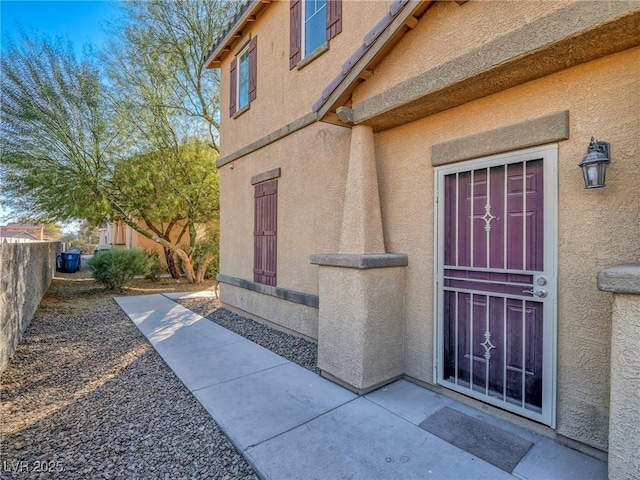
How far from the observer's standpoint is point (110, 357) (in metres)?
5.48

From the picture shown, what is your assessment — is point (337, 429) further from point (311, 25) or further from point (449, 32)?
point (311, 25)

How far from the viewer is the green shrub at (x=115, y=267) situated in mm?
11547

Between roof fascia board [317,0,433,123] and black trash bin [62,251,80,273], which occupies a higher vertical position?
roof fascia board [317,0,433,123]

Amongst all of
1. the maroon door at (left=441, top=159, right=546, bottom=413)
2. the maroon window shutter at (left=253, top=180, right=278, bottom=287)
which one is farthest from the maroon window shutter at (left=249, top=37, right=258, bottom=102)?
the maroon door at (left=441, top=159, right=546, bottom=413)

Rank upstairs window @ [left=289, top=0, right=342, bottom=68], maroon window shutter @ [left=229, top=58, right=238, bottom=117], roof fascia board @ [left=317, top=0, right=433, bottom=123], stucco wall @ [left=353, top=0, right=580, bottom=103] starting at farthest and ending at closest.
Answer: maroon window shutter @ [left=229, top=58, right=238, bottom=117] < upstairs window @ [left=289, top=0, right=342, bottom=68] < roof fascia board @ [left=317, top=0, right=433, bottom=123] < stucco wall @ [left=353, top=0, right=580, bottom=103]

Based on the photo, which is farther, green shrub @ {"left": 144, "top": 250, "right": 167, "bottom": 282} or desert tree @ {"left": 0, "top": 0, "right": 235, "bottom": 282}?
green shrub @ {"left": 144, "top": 250, "right": 167, "bottom": 282}

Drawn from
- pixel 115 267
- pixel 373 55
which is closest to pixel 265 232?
pixel 373 55

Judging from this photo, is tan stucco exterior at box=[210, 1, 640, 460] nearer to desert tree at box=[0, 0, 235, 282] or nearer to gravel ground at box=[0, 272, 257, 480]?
gravel ground at box=[0, 272, 257, 480]

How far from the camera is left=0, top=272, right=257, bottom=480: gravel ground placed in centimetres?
285

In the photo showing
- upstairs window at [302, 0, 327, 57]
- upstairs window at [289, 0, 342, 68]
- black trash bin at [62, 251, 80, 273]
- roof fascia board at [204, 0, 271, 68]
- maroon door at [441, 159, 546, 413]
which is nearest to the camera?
maroon door at [441, 159, 546, 413]

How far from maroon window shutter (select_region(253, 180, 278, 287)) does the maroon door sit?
4.03 metres

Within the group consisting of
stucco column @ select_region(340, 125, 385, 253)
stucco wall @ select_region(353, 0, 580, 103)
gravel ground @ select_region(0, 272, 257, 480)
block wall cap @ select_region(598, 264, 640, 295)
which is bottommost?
gravel ground @ select_region(0, 272, 257, 480)

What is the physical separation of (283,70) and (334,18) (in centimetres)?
164

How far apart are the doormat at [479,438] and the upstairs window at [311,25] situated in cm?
593
